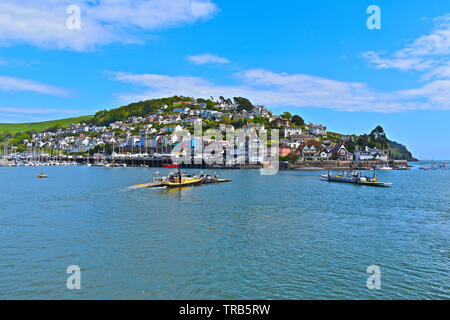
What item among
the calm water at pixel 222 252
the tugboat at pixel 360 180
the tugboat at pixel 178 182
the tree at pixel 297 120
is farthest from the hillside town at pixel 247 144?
the calm water at pixel 222 252

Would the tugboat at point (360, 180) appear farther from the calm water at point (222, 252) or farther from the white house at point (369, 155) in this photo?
the white house at point (369, 155)

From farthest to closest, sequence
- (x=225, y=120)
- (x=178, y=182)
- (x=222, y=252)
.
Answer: (x=225, y=120), (x=178, y=182), (x=222, y=252)

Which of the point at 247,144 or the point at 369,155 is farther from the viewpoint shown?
the point at 369,155

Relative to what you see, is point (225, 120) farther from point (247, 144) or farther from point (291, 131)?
point (247, 144)

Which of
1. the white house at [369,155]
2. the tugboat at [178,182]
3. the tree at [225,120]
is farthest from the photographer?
the tree at [225,120]

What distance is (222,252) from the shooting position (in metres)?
17.1

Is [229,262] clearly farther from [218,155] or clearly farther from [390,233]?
[218,155]

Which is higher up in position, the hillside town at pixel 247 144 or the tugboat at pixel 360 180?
the hillside town at pixel 247 144

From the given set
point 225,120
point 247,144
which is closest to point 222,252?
point 247,144

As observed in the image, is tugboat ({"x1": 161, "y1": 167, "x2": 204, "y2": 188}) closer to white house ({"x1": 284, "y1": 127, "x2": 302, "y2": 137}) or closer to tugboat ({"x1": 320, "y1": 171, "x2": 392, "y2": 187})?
tugboat ({"x1": 320, "y1": 171, "x2": 392, "y2": 187})

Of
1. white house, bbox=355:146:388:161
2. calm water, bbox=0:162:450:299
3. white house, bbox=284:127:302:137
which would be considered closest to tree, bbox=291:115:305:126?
white house, bbox=284:127:302:137

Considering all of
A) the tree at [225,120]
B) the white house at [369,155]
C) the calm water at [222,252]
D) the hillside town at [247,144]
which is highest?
the tree at [225,120]

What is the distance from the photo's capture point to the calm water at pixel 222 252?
12.5 m

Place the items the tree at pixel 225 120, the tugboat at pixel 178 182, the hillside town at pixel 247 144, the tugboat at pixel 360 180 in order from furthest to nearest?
the tree at pixel 225 120
the hillside town at pixel 247 144
the tugboat at pixel 360 180
the tugboat at pixel 178 182
